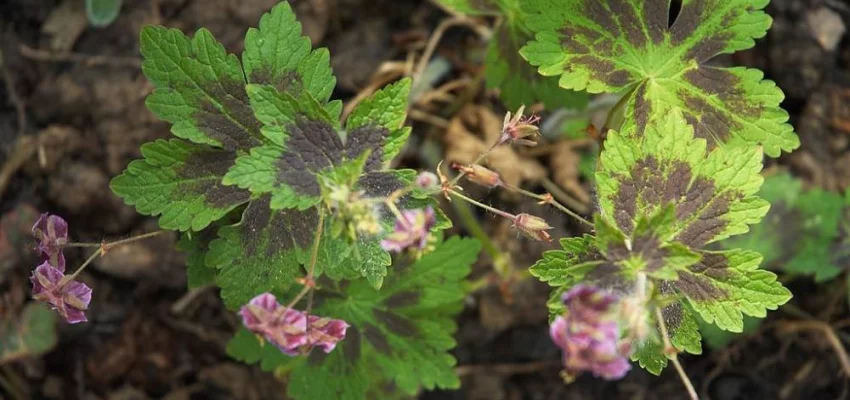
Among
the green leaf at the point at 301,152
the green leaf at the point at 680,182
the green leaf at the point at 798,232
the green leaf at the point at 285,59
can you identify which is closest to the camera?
the green leaf at the point at 301,152

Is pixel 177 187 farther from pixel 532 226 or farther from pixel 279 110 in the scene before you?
pixel 532 226

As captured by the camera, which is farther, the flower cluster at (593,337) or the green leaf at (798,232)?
the green leaf at (798,232)

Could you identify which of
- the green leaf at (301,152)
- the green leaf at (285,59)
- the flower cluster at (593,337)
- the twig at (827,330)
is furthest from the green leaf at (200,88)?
the twig at (827,330)

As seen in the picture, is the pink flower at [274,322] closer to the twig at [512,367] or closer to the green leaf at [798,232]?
the twig at [512,367]

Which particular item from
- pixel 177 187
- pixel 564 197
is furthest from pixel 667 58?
pixel 177 187

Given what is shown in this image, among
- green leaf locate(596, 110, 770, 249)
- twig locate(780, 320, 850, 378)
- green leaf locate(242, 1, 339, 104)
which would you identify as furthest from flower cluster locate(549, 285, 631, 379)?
twig locate(780, 320, 850, 378)

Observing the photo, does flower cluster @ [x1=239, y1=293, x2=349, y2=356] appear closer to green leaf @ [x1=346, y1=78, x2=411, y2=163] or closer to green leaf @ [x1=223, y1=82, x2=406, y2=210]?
green leaf @ [x1=223, y1=82, x2=406, y2=210]

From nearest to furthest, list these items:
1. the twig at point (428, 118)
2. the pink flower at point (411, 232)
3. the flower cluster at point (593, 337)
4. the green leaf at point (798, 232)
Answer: the flower cluster at point (593, 337), the pink flower at point (411, 232), the green leaf at point (798, 232), the twig at point (428, 118)
